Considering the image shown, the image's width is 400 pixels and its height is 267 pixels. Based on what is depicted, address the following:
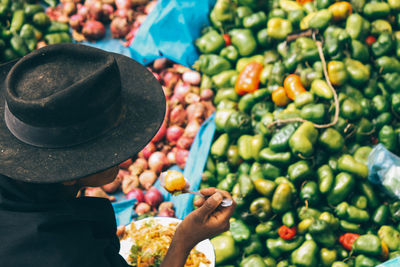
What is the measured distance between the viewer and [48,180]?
149 cm

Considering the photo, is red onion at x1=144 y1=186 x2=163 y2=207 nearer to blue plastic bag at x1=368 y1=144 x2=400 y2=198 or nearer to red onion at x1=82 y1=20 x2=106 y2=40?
blue plastic bag at x1=368 y1=144 x2=400 y2=198

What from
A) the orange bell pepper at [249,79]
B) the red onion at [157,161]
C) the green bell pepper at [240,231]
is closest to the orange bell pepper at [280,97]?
the orange bell pepper at [249,79]

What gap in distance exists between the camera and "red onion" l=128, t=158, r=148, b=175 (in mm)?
4367

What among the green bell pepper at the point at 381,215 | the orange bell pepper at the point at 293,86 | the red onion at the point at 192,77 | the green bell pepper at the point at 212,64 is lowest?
the green bell pepper at the point at 381,215

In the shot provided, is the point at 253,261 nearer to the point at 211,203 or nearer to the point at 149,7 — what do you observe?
the point at 211,203

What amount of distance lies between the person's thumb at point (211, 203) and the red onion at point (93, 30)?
4.24 metres

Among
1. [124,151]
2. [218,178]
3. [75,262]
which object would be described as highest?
[124,151]

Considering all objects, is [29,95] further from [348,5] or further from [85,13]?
[85,13]

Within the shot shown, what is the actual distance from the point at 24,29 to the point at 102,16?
1.14 m

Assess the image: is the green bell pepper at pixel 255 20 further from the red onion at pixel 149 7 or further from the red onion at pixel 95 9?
the red onion at pixel 95 9

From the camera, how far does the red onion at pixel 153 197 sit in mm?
4062

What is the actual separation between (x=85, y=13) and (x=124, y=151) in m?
4.74

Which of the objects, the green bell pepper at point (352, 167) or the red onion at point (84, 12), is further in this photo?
the red onion at point (84, 12)

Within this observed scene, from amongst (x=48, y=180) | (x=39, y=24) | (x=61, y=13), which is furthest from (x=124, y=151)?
(x=61, y=13)
